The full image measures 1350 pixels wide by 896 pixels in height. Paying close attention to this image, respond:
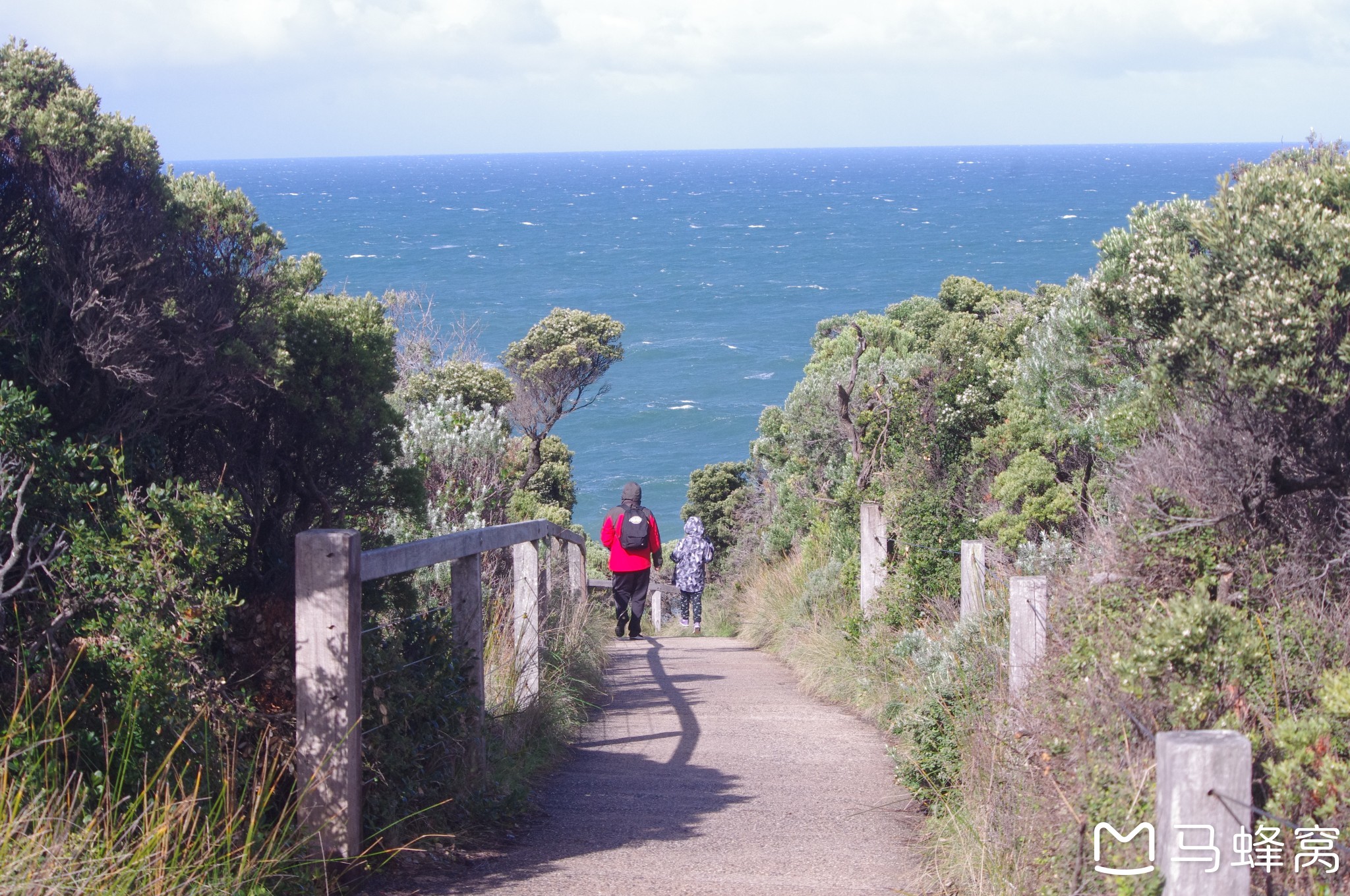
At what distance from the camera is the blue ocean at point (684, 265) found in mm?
52656

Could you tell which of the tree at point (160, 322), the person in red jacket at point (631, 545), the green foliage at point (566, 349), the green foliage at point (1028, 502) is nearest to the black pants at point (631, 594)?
the person in red jacket at point (631, 545)

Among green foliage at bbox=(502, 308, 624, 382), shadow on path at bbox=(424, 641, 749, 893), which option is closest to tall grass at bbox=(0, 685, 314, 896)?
shadow on path at bbox=(424, 641, 749, 893)

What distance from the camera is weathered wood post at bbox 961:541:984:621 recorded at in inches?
255

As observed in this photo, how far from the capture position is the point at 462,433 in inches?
441

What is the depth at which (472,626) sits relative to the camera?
4.89 meters

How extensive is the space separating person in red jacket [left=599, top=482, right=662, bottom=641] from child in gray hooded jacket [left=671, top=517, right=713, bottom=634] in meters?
3.21

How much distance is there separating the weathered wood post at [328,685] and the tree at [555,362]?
19.8 meters

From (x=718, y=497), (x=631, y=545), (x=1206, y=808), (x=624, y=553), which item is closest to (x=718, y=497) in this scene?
(x=718, y=497)

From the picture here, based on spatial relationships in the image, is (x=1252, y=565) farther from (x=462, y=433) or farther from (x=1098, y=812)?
(x=462, y=433)

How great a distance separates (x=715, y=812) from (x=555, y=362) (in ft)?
64.9

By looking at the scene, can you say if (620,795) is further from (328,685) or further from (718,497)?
(718,497)

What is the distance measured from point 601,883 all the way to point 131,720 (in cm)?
170

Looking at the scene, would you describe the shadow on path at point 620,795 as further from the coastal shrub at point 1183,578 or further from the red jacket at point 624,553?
the red jacket at point 624,553

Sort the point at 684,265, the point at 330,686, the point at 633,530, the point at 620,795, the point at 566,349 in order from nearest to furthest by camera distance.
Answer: the point at 330,686 < the point at 620,795 < the point at 633,530 < the point at 566,349 < the point at 684,265
